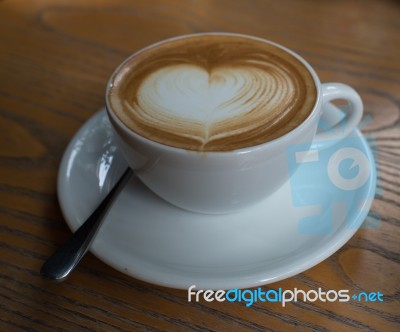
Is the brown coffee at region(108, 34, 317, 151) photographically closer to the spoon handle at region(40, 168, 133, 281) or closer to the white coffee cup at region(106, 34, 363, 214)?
the white coffee cup at region(106, 34, 363, 214)

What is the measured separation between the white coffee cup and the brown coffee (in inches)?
0.5

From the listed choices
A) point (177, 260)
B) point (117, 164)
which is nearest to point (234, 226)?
point (177, 260)

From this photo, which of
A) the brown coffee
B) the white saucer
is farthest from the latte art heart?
the white saucer

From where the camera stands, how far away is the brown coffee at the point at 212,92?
57 centimetres

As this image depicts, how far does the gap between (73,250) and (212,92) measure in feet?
0.94

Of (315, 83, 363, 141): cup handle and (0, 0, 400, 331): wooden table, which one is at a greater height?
(315, 83, 363, 141): cup handle

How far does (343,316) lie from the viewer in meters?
0.52

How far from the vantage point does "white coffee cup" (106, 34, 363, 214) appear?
0.53 m

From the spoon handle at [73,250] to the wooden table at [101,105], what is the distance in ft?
0.16

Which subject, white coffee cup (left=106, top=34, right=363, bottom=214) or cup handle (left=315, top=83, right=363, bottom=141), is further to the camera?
cup handle (left=315, top=83, right=363, bottom=141)
